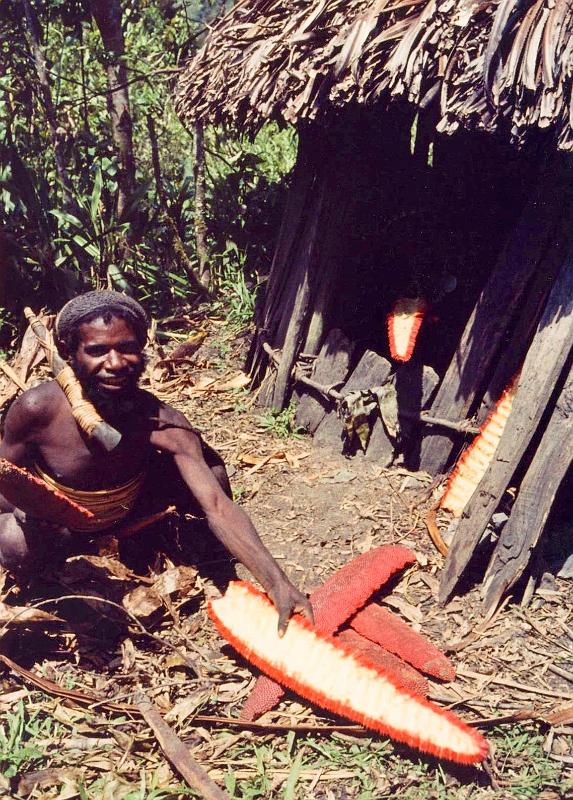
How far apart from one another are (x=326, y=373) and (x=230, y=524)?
1.66 m

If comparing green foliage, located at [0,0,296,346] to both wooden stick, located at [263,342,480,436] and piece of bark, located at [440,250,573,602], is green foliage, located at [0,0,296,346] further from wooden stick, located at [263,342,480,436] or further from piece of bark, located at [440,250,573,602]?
piece of bark, located at [440,250,573,602]

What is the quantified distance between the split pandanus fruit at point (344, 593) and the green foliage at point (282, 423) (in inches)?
50.3

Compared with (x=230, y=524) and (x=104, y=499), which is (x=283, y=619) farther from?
(x=104, y=499)

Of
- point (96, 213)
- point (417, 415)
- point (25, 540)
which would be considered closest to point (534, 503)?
point (417, 415)

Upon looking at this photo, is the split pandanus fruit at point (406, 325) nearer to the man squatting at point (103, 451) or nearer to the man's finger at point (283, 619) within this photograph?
the man squatting at point (103, 451)

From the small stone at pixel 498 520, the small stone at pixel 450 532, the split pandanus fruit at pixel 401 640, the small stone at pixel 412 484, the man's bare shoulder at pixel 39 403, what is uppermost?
the man's bare shoulder at pixel 39 403

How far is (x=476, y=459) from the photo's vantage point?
3.51 metres

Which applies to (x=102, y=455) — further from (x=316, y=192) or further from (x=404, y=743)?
(x=316, y=192)

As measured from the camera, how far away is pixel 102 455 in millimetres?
2898

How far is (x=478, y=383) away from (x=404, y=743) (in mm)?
1818

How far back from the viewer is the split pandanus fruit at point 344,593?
2.63m

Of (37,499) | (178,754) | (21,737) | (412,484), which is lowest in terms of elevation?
(21,737)

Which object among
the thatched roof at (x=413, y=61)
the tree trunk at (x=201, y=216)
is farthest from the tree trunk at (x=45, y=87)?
the thatched roof at (x=413, y=61)

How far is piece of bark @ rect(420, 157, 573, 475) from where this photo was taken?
300 centimetres
